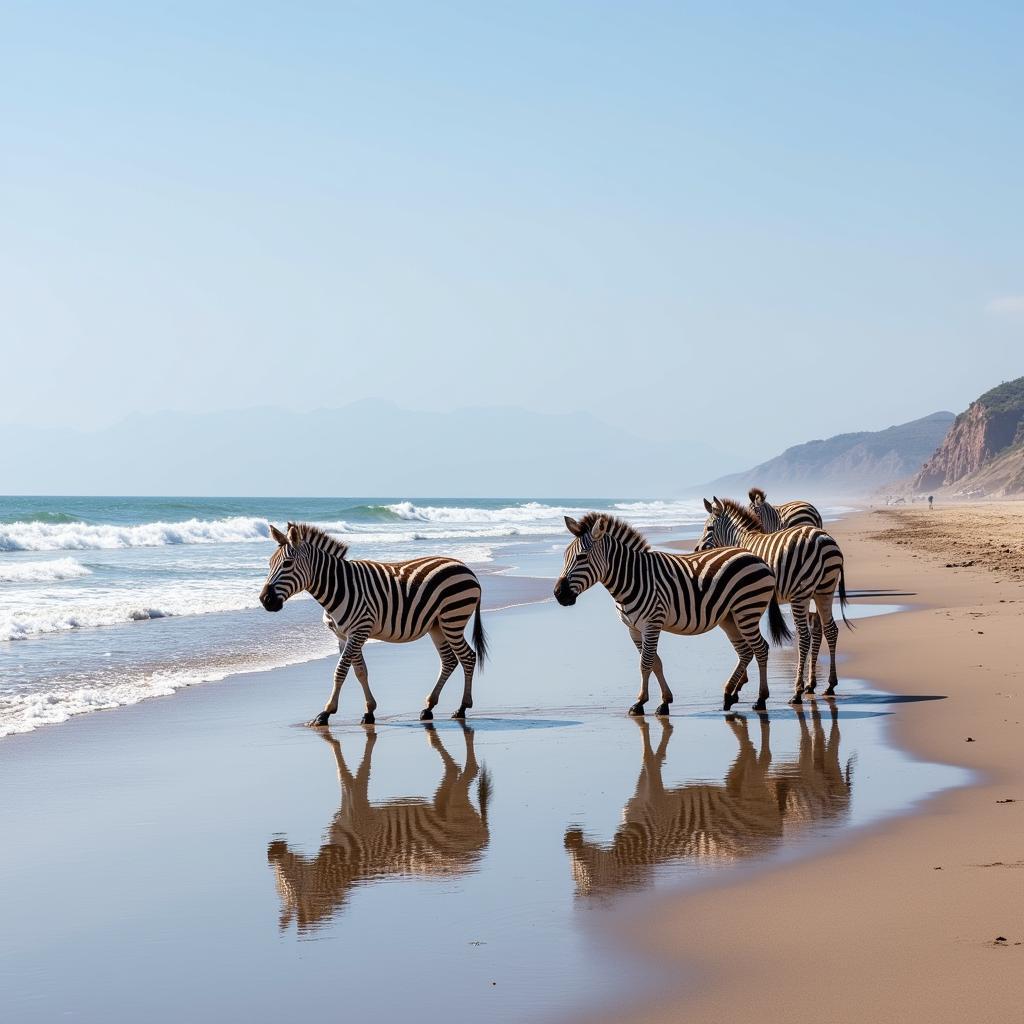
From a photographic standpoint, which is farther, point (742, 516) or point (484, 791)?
point (742, 516)

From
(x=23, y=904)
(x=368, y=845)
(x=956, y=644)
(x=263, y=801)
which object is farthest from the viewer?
(x=956, y=644)

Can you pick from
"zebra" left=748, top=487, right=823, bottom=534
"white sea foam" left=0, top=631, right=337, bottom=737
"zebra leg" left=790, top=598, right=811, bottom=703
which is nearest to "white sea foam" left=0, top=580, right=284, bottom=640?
"white sea foam" left=0, top=631, right=337, bottom=737

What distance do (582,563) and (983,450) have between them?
444 ft

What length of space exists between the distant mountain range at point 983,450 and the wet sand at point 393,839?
116449 mm

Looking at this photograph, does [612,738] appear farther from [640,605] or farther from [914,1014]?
[914,1014]

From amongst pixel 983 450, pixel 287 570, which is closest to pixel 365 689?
pixel 287 570

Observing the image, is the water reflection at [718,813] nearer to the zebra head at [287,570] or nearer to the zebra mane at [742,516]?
the zebra head at [287,570]

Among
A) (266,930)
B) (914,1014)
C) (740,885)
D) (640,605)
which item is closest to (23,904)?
(266,930)

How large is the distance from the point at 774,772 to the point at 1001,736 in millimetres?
2181

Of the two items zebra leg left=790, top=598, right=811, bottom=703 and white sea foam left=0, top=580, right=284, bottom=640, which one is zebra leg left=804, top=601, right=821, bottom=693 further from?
white sea foam left=0, top=580, right=284, bottom=640

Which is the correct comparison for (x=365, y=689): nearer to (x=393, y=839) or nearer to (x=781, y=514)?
(x=393, y=839)

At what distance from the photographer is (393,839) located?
7391mm

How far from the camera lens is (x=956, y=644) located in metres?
15.5

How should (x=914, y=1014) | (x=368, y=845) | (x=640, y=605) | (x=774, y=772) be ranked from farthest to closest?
(x=640, y=605), (x=774, y=772), (x=368, y=845), (x=914, y=1014)
